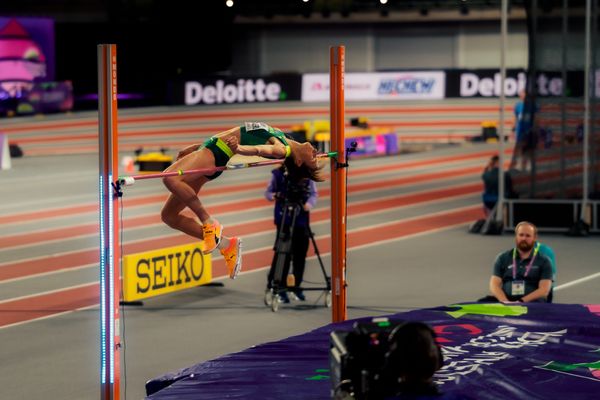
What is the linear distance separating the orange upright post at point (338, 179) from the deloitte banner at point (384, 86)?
2380 centimetres

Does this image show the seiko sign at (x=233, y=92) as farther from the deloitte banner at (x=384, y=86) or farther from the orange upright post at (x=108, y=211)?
the orange upright post at (x=108, y=211)

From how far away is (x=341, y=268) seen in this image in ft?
32.1

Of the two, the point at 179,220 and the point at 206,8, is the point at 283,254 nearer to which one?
the point at 179,220

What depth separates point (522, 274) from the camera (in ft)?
34.8

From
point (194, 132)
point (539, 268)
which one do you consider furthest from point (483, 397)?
point (194, 132)

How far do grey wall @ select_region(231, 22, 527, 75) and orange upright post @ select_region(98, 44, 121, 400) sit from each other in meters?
30.9

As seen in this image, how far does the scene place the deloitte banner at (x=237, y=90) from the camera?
110 feet

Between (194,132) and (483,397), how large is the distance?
2551 cm

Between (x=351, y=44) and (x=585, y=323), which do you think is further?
(x=351, y=44)

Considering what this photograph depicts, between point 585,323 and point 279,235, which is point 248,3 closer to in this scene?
point 279,235

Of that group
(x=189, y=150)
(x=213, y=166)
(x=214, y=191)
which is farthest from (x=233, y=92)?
(x=213, y=166)

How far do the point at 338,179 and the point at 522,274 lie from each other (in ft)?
6.83

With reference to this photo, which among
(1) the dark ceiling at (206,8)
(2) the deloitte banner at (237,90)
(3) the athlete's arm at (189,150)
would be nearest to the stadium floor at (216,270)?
(3) the athlete's arm at (189,150)

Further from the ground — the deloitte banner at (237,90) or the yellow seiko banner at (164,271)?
the deloitte banner at (237,90)
